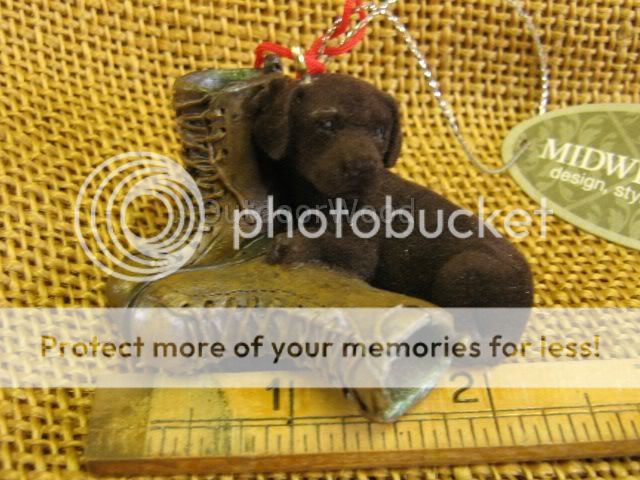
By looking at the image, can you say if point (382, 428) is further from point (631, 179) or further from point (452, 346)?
point (631, 179)

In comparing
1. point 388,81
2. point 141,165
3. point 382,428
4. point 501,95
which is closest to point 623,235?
point 501,95

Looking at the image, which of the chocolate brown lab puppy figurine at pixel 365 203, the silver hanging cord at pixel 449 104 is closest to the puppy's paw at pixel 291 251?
the chocolate brown lab puppy figurine at pixel 365 203

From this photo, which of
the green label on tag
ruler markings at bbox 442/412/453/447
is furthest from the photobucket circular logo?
the green label on tag

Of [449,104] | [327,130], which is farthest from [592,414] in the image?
[449,104]

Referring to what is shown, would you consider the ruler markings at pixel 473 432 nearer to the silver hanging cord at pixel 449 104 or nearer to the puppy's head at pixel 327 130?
the puppy's head at pixel 327 130

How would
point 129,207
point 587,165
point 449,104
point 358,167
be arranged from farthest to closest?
point 449,104 → point 587,165 → point 129,207 → point 358,167

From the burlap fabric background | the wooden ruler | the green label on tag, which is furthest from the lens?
the green label on tag

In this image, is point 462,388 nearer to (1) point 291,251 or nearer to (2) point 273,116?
(1) point 291,251

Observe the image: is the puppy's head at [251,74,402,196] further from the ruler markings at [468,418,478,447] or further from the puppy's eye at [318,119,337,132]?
the ruler markings at [468,418,478,447]
